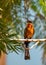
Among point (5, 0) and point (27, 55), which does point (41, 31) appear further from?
point (5, 0)

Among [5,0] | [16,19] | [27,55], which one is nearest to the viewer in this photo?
[5,0]

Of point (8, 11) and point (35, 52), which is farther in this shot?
point (35, 52)

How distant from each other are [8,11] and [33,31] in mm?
545

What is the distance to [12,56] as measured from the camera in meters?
2.69

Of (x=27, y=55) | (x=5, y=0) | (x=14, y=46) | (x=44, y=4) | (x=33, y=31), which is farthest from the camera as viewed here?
(x=33, y=31)

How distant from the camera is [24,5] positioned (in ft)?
4.83

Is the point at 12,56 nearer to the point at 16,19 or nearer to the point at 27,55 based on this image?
the point at 27,55

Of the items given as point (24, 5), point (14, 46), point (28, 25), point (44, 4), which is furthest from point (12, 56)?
point (14, 46)

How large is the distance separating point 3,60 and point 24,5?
428 mm

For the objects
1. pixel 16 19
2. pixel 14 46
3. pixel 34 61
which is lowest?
pixel 34 61

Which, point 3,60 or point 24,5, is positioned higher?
point 24,5

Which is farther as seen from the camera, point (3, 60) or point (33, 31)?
point (33, 31)

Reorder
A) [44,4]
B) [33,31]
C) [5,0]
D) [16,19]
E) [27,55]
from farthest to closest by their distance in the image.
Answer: [33,31] → [27,55] → [16,19] → [44,4] → [5,0]

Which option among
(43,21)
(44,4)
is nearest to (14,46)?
(44,4)
